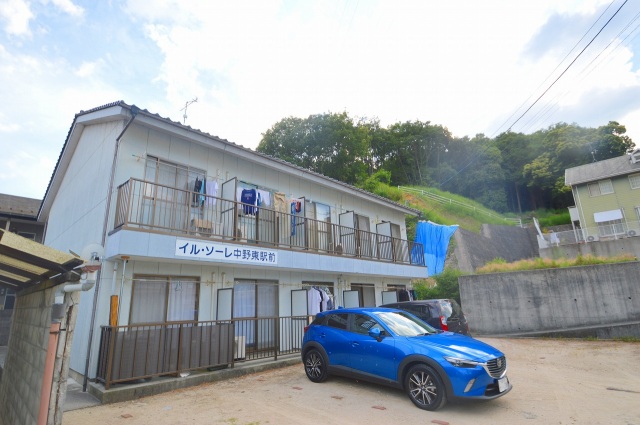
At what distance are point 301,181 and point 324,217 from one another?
5.71ft

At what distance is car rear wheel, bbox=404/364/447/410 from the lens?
5.14m

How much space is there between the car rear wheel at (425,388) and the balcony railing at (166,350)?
14.1 feet

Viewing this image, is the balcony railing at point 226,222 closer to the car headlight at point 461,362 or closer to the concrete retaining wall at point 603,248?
the car headlight at point 461,362

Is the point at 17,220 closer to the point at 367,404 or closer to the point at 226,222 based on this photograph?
the point at 226,222

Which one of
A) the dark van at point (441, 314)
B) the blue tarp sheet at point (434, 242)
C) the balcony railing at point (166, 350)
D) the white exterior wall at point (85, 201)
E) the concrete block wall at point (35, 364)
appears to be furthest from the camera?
the blue tarp sheet at point (434, 242)

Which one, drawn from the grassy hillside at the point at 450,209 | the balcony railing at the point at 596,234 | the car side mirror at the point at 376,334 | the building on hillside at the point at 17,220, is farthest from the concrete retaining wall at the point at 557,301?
the building on hillside at the point at 17,220

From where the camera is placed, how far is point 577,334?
39.0 ft

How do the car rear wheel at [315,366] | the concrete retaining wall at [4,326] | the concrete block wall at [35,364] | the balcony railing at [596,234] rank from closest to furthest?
the concrete block wall at [35,364] → the car rear wheel at [315,366] → the concrete retaining wall at [4,326] → the balcony railing at [596,234]

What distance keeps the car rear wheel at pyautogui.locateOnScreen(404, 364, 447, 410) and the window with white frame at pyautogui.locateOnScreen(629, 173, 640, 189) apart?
3205 cm

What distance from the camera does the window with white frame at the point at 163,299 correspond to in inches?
310

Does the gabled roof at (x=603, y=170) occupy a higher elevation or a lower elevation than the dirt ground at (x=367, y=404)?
higher

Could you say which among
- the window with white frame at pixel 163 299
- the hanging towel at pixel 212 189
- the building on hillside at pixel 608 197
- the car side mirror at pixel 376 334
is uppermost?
the building on hillside at pixel 608 197

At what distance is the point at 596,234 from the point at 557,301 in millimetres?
16270

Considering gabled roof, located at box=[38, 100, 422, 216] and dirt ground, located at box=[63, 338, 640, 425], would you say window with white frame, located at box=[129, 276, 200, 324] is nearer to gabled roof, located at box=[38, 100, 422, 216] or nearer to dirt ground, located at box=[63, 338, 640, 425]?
dirt ground, located at box=[63, 338, 640, 425]
